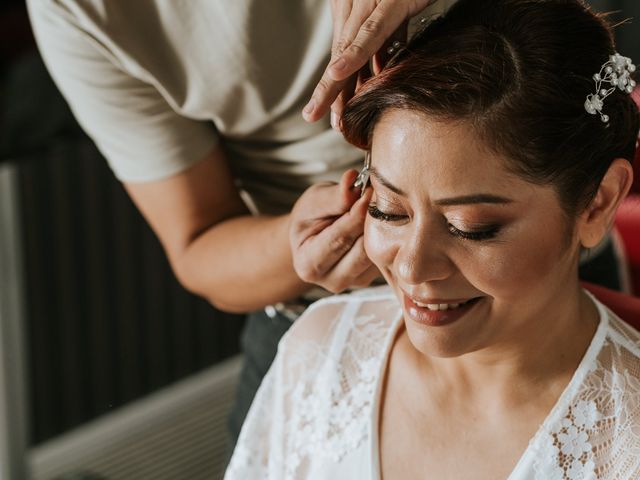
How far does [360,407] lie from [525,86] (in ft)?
1.94

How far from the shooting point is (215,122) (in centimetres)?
182

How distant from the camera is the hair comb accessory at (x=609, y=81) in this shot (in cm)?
129

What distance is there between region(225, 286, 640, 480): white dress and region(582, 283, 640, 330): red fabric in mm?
73

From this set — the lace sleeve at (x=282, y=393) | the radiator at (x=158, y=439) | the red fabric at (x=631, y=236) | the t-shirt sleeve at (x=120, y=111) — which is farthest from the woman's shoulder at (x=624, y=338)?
the radiator at (x=158, y=439)

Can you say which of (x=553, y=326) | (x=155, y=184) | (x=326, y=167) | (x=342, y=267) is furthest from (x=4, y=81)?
(x=553, y=326)

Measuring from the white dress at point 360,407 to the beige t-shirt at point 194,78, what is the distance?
260mm

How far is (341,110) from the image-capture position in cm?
141

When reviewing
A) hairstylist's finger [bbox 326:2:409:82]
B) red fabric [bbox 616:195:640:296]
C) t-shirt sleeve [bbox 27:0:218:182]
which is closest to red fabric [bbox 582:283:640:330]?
hairstylist's finger [bbox 326:2:409:82]

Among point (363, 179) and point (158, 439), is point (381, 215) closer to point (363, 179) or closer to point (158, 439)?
point (363, 179)

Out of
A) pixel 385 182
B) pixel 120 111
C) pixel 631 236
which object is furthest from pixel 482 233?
pixel 631 236

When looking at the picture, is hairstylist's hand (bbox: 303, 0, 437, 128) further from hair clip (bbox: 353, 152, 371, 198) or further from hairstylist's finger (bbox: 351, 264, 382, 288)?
hairstylist's finger (bbox: 351, 264, 382, 288)

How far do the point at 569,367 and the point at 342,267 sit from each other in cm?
33

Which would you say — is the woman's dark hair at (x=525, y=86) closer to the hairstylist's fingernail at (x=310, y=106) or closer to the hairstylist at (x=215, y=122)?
the hairstylist's fingernail at (x=310, y=106)

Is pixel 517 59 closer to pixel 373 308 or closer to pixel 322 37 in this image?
pixel 322 37
